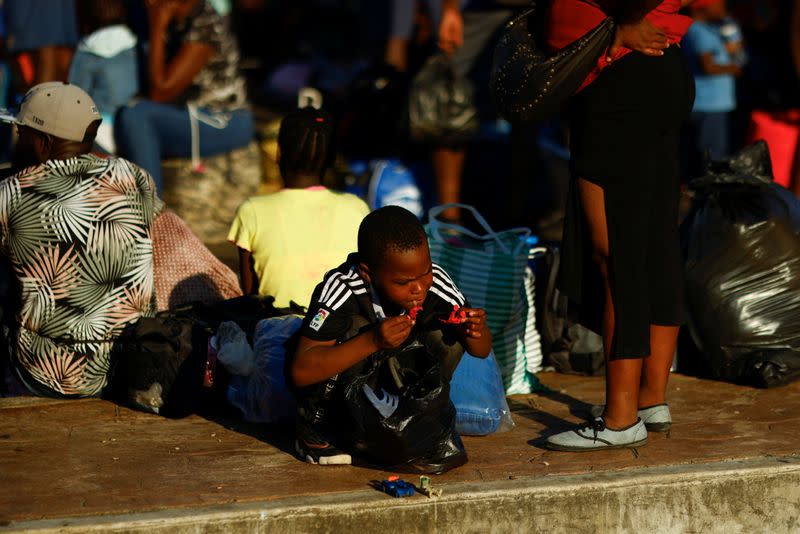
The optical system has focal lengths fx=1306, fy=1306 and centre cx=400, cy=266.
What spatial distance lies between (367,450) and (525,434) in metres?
0.78

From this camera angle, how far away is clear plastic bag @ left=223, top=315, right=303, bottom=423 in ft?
15.8

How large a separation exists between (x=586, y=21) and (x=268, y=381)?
5.71ft

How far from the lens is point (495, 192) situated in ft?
28.5

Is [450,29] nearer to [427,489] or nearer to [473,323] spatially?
[473,323]

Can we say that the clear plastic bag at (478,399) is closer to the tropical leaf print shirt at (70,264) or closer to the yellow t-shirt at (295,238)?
the yellow t-shirt at (295,238)

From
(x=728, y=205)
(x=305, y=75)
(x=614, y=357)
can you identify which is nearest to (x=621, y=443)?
(x=614, y=357)

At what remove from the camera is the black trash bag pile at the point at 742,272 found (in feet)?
18.3

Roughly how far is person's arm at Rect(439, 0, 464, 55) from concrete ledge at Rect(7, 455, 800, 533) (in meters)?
4.48

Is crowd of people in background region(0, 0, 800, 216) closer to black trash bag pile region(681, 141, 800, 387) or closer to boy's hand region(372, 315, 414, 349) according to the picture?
black trash bag pile region(681, 141, 800, 387)

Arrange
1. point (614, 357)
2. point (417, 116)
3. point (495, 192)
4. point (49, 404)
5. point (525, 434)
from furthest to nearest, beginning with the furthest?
1. point (495, 192)
2. point (417, 116)
3. point (49, 404)
4. point (525, 434)
5. point (614, 357)

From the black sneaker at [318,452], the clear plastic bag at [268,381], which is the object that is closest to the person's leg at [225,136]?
the clear plastic bag at [268,381]

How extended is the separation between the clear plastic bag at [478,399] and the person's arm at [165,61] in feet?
12.3

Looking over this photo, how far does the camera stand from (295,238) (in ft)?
18.1

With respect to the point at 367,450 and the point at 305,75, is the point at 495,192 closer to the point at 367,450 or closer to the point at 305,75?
the point at 305,75
